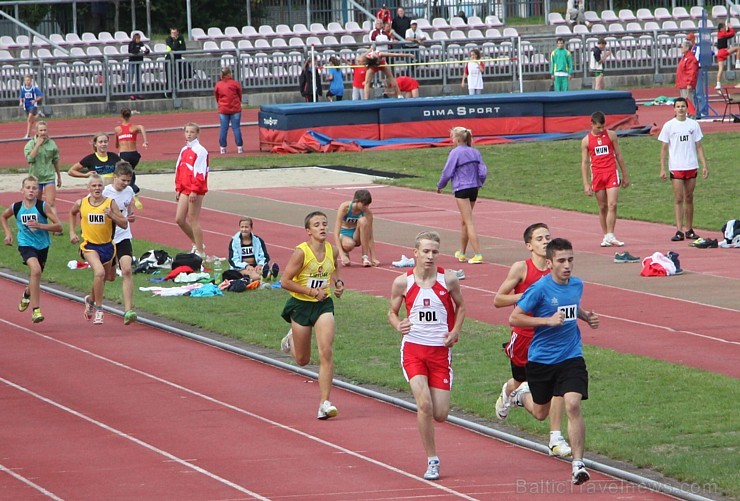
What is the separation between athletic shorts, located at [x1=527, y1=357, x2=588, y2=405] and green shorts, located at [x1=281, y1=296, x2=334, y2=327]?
8.06 feet

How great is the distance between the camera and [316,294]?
11.4 m

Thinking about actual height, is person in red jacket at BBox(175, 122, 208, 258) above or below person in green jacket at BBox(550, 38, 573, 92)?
below

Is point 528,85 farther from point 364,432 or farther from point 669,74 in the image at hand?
point 364,432

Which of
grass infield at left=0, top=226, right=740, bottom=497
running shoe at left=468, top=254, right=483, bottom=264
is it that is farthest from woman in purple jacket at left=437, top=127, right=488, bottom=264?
grass infield at left=0, top=226, right=740, bottom=497

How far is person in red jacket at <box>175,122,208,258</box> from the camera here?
20234 millimetres

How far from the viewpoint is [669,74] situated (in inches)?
1897

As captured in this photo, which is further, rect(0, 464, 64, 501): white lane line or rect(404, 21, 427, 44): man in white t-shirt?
rect(404, 21, 427, 44): man in white t-shirt

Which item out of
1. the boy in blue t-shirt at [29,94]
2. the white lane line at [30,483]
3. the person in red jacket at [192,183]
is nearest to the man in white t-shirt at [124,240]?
the person in red jacket at [192,183]

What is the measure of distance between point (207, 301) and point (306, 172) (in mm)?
13573

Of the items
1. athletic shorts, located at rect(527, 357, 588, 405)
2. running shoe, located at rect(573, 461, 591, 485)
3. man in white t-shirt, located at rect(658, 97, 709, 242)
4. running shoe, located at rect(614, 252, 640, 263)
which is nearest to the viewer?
running shoe, located at rect(573, 461, 591, 485)

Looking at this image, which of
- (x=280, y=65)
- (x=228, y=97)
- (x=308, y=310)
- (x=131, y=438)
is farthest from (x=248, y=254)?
(x=280, y=65)

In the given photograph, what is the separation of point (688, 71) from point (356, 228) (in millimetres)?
20707

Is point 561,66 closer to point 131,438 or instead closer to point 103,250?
point 103,250

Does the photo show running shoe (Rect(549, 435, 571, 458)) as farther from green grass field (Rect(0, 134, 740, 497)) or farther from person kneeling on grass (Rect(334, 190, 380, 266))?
person kneeling on grass (Rect(334, 190, 380, 266))
